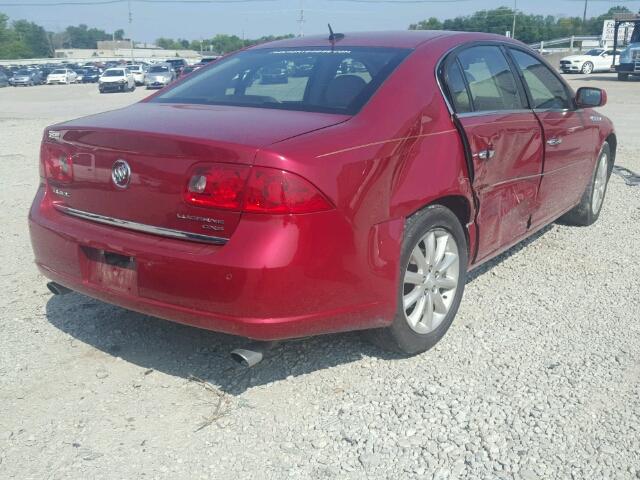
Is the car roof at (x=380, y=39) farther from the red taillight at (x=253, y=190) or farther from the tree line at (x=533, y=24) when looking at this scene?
the tree line at (x=533, y=24)

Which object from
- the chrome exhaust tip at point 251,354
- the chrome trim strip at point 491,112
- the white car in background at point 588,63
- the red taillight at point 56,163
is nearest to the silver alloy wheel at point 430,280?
the chrome trim strip at point 491,112

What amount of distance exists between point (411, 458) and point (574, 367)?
1194 millimetres

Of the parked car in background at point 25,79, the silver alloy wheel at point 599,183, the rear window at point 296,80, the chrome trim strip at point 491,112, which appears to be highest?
the rear window at point 296,80

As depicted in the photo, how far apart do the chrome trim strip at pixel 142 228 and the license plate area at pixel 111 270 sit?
13cm

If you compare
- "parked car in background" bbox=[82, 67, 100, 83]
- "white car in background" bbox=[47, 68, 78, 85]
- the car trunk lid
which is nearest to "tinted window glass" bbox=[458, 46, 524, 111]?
the car trunk lid

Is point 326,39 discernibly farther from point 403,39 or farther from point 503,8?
point 503,8

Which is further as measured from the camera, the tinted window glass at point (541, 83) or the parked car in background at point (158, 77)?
the parked car in background at point (158, 77)

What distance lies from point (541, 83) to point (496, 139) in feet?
3.88

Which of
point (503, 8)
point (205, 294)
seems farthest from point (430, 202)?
point (503, 8)

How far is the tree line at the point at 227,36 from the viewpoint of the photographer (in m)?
72.4

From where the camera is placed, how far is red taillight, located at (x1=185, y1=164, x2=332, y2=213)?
2.70 metres

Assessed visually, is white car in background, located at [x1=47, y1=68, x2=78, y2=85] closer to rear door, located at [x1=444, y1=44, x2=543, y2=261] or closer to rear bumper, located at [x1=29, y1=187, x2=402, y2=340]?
rear door, located at [x1=444, y1=44, x2=543, y2=261]

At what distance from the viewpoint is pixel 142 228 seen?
118 inches

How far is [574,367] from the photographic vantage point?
3410mm
